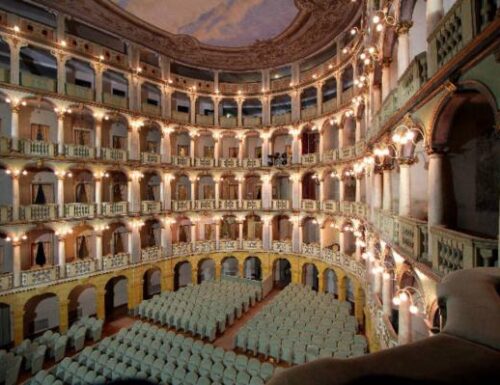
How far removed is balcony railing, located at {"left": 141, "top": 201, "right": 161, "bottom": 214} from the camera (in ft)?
73.8

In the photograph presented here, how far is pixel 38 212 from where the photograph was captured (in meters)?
17.1

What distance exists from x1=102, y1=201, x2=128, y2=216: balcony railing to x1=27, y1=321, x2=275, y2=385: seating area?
29.2 feet

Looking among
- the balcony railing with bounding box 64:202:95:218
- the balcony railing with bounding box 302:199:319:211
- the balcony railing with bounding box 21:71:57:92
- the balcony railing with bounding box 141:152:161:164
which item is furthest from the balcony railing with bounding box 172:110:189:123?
the balcony railing with bounding box 302:199:319:211

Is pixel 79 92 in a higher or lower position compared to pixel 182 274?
higher

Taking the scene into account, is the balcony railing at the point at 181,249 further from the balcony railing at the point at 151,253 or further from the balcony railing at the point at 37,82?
the balcony railing at the point at 37,82

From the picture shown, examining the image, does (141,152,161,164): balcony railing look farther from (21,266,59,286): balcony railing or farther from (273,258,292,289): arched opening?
(273,258,292,289): arched opening

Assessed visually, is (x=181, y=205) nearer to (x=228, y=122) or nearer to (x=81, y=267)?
(x=81, y=267)

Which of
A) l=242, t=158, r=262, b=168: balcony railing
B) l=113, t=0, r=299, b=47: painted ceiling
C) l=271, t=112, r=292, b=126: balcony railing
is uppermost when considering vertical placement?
l=113, t=0, r=299, b=47: painted ceiling

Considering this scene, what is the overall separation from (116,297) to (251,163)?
53.2ft

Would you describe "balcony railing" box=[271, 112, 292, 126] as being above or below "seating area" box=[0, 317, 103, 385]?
above

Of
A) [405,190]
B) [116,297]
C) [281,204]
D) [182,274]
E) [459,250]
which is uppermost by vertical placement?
[405,190]

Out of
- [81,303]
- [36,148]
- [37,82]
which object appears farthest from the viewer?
[81,303]

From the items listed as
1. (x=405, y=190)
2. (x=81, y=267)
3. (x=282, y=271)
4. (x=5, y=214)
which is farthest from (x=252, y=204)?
(x=405, y=190)

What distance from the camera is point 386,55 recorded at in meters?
11.5
